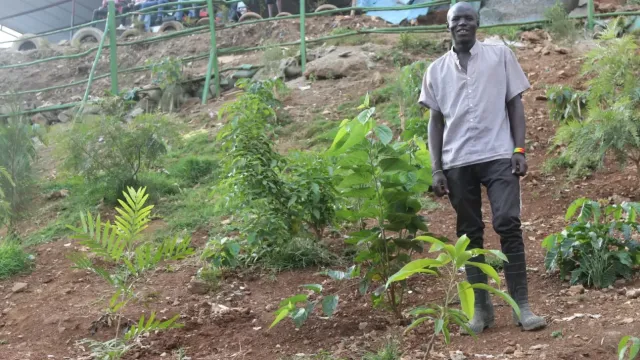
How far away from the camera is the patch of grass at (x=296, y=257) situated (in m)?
5.25

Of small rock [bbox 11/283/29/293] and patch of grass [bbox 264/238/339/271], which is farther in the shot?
small rock [bbox 11/283/29/293]

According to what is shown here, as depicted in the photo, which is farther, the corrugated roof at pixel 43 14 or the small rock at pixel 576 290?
the corrugated roof at pixel 43 14

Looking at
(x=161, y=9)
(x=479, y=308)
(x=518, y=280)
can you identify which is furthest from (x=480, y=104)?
(x=161, y=9)

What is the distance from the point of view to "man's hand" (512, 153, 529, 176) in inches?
144

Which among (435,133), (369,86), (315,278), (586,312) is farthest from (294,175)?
(369,86)

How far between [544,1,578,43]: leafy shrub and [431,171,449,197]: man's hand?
6.42 meters

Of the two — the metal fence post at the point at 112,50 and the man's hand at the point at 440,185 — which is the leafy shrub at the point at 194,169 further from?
the man's hand at the point at 440,185

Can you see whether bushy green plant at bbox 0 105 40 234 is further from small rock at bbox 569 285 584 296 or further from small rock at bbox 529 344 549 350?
small rock at bbox 529 344 549 350

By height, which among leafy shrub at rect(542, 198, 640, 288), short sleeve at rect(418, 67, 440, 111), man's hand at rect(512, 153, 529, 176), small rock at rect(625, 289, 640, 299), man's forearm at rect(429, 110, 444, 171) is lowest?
small rock at rect(625, 289, 640, 299)

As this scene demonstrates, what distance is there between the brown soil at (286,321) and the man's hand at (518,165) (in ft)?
2.31

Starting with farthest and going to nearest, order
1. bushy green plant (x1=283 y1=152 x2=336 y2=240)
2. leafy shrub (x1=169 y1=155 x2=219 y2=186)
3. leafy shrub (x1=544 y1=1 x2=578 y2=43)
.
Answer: leafy shrub (x1=544 y1=1 x2=578 y2=43)
leafy shrub (x1=169 y1=155 x2=219 y2=186)
bushy green plant (x1=283 y1=152 x2=336 y2=240)

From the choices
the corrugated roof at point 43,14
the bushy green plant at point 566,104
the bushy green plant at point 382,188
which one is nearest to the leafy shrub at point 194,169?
the bushy green plant at point 566,104

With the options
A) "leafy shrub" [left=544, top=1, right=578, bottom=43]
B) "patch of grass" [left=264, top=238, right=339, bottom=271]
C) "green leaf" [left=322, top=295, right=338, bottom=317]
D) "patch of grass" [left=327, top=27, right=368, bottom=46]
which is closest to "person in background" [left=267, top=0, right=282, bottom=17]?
"patch of grass" [left=327, top=27, right=368, bottom=46]

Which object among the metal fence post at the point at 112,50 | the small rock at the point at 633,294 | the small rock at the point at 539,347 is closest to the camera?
the small rock at the point at 539,347
